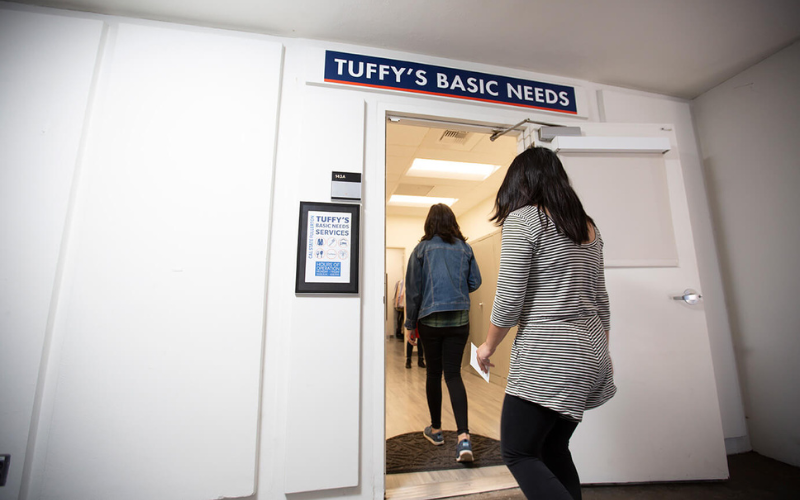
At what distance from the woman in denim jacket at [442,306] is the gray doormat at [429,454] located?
6 cm

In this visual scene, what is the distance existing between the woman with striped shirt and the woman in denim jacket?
0.94 meters

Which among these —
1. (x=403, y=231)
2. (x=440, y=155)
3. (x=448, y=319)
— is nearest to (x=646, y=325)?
(x=448, y=319)

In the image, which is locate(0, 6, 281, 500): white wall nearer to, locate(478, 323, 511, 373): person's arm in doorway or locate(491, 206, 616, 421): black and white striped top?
locate(478, 323, 511, 373): person's arm in doorway

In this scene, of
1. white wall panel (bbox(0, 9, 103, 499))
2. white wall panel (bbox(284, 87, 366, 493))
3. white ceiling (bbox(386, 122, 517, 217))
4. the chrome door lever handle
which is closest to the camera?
white wall panel (bbox(0, 9, 103, 499))

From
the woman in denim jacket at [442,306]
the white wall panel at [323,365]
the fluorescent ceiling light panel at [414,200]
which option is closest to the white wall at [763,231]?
the woman in denim jacket at [442,306]

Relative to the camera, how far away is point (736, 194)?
235 centimetres

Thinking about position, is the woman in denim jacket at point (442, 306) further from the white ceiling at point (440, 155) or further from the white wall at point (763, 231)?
the white wall at point (763, 231)

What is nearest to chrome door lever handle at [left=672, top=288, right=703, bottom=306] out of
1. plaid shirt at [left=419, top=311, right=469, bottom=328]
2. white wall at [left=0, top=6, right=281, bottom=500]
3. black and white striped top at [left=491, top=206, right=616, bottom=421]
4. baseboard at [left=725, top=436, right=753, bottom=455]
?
baseboard at [left=725, top=436, right=753, bottom=455]

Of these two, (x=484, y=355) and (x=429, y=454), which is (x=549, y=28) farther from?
(x=429, y=454)

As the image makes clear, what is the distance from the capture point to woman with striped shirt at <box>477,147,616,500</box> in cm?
90

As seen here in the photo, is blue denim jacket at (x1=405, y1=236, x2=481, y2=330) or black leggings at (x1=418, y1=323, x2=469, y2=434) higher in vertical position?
blue denim jacket at (x1=405, y1=236, x2=481, y2=330)

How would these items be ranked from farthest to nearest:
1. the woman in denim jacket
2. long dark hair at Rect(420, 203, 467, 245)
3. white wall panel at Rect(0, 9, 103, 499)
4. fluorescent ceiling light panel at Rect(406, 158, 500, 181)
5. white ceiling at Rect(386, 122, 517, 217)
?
fluorescent ceiling light panel at Rect(406, 158, 500, 181) → white ceiling at Rect(386, 122, 517, 217) → long dark hair at Rect(420, 203, 467, 245) → the woman in denim jacket → white wall panel at Rect(0, 9, 103, 499)

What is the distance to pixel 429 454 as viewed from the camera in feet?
6.76

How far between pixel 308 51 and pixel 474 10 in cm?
96
